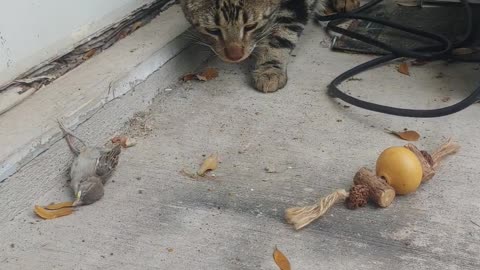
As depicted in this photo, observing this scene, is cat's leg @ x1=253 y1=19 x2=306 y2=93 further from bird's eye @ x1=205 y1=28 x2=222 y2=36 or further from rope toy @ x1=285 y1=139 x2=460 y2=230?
rope toy @ x1=285 y1=139 x2=460 y2=230

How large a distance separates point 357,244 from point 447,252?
0.21 meters

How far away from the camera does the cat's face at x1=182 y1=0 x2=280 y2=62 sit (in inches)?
83.6

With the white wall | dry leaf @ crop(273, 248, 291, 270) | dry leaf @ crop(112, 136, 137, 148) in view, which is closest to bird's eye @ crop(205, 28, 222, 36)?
the white wall

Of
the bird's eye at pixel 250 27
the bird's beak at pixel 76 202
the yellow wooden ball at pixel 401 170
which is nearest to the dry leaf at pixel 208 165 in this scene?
the bird's beak at pixel 76 202

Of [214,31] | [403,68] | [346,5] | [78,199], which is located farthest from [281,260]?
[346,5]

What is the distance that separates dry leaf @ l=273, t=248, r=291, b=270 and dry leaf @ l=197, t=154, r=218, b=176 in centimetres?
41

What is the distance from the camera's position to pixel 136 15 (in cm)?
240

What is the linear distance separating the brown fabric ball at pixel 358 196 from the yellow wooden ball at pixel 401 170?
67 mm

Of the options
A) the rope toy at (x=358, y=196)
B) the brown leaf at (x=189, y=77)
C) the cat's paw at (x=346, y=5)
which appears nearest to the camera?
the rope toy at (x=358, y=196)

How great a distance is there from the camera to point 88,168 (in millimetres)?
1666

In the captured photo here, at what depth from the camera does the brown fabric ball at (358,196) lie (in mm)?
1543

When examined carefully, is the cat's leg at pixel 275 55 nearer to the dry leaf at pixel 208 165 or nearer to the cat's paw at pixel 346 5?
the cat's paw at pixel 346 5

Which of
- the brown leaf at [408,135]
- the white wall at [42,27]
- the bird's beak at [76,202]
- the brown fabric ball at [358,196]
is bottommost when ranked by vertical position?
the brown leaf at [408,135]

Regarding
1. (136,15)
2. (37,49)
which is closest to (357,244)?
(37,49)
